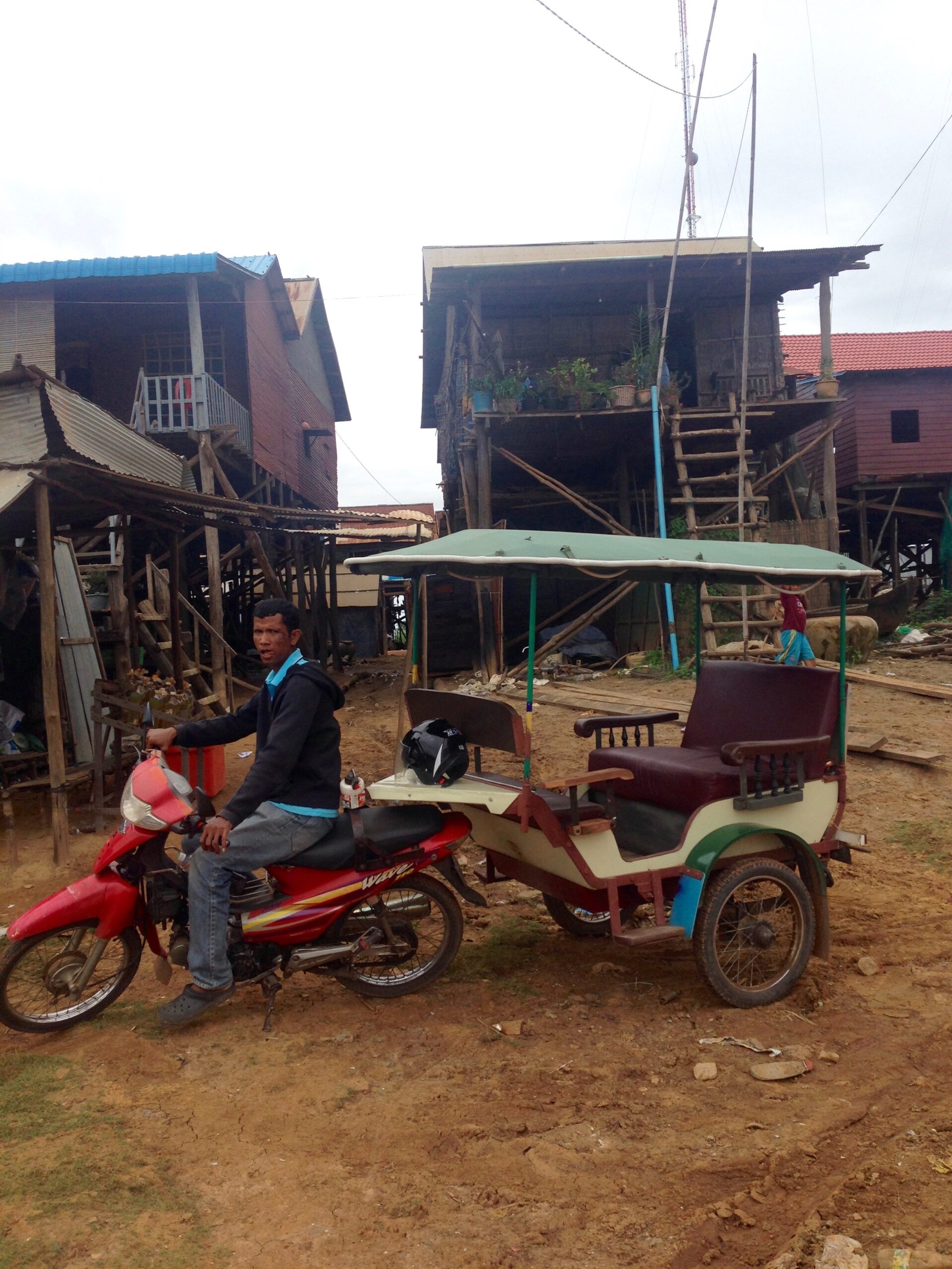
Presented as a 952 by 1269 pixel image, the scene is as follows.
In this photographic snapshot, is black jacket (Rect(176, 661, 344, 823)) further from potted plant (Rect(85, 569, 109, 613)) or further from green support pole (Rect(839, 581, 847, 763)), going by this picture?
potted plant (Rect(85, 569, 109, 613))

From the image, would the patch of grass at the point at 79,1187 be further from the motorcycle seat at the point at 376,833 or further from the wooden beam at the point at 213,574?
the wooden beam at the point at 213,574

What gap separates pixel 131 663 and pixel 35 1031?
5.92 metres

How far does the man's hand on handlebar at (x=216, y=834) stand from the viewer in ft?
11.6

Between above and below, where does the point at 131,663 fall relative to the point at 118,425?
below

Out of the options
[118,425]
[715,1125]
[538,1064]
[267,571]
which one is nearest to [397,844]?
[538,1064]

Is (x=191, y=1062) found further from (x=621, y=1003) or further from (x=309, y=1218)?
(x=621, y=1003)

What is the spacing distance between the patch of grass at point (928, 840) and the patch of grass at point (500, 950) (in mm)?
2876

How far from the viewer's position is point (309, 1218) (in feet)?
8.56

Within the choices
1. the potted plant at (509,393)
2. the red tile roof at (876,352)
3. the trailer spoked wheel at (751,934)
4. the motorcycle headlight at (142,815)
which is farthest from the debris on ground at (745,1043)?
the red tile roof at (876,352)

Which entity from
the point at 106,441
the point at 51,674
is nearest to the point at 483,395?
the point at 106,441

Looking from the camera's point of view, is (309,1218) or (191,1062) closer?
(309,1218)

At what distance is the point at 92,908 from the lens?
12.2 ft

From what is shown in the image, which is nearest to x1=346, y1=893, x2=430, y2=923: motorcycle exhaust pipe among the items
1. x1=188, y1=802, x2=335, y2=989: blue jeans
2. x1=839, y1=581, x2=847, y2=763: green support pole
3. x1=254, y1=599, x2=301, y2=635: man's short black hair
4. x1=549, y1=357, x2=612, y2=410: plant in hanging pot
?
x1=188, y1=802, x2=335, y2=989: blue jeans

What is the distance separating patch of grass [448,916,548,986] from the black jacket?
1.22 m
